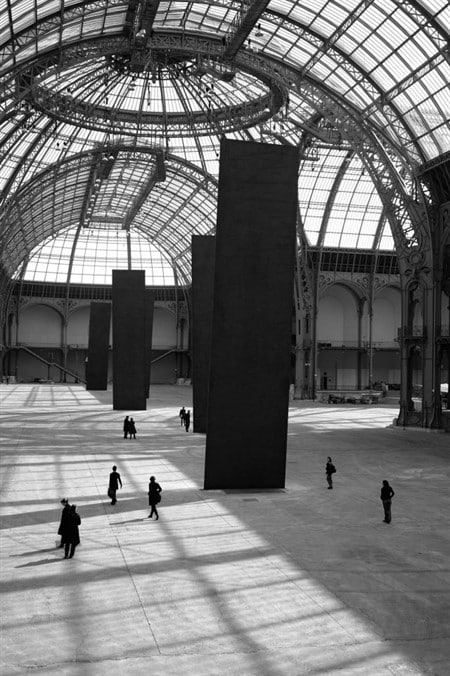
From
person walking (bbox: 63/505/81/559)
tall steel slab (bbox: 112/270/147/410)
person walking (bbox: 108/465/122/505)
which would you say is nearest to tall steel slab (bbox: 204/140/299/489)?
person walking (bbox: 108/465/122/505)

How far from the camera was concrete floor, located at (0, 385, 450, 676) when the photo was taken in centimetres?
976

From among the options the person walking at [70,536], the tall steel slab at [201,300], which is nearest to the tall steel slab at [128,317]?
the tall steel slab at [201,300]

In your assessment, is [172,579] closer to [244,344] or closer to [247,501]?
[247,501]

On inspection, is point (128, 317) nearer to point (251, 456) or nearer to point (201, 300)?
point (201, 300)

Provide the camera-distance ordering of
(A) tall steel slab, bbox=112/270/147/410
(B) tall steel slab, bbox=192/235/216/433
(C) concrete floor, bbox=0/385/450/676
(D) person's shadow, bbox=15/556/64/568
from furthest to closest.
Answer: (A) tall steel slab, bbox=112/270/147/410, (B) tall steel slab, bbox=192/235/216/433, (D) person's shadow, bbox=15/556/64/568, (C) concrete floor, bbox=0/385/450/676

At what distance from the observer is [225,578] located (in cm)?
1321

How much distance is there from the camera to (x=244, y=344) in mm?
21188

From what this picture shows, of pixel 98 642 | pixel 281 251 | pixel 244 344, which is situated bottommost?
pixel 98 642

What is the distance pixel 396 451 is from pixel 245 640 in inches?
952

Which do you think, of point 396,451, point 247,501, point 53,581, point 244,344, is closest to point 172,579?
point 53,581

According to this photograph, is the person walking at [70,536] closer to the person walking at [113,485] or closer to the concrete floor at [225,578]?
the concrete floor at [225,578]

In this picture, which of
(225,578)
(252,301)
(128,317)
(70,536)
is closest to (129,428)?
(128,317)

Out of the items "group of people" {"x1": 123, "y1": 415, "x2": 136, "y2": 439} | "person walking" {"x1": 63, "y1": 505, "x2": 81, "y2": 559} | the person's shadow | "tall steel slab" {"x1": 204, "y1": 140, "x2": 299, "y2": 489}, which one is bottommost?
the person's shadow

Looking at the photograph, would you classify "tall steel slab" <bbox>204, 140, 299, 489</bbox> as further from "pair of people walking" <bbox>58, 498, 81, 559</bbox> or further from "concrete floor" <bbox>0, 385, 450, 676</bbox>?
"pair of people walking" <bbox>58, 498, 81, 559</bbox>
